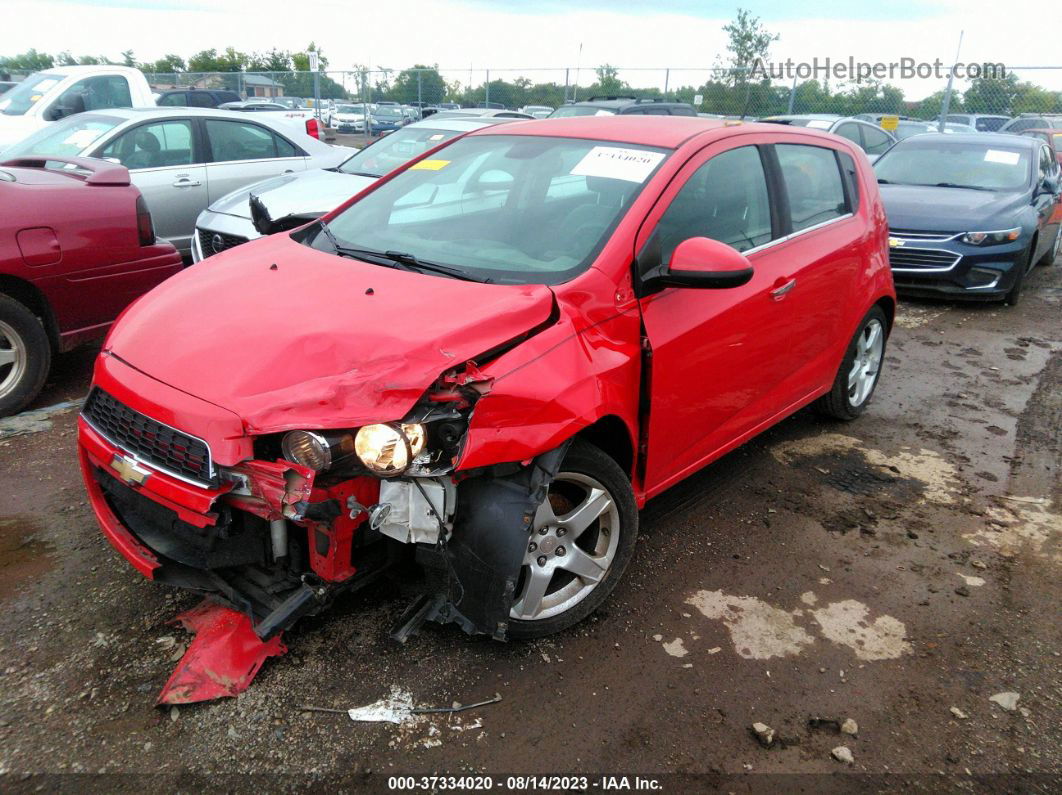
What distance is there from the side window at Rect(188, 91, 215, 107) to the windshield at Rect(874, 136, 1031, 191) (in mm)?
16954

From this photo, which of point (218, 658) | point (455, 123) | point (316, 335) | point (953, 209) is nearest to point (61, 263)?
point (316, 335)

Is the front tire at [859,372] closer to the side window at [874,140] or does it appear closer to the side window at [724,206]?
the side window at [724,206]

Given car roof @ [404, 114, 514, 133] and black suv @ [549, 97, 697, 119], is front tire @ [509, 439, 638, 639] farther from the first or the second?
black suv @ [549, 97, 697, 119]

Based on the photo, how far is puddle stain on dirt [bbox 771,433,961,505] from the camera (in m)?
4.30

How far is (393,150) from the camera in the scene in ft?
25.4

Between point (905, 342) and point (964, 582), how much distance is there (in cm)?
398

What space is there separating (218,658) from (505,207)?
6.73 feet

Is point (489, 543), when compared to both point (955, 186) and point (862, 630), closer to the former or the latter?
point (862, 630)

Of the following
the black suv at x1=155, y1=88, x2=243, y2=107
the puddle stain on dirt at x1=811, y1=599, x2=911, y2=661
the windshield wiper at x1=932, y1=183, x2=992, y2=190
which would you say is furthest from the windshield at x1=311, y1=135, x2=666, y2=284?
the black suv at x1=155, y1=88, x2=243, y2=107

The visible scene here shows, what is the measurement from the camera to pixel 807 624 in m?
3.14

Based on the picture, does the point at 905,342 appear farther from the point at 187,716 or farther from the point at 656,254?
the point at 187,716

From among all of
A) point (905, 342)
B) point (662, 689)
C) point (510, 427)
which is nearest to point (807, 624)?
point (662, 689)

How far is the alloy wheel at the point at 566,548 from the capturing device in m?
2.77

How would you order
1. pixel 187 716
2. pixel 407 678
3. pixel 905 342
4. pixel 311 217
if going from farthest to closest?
pixel 905 342 < pixel 311 217 < pixel 407 678 < pixel 187 716
